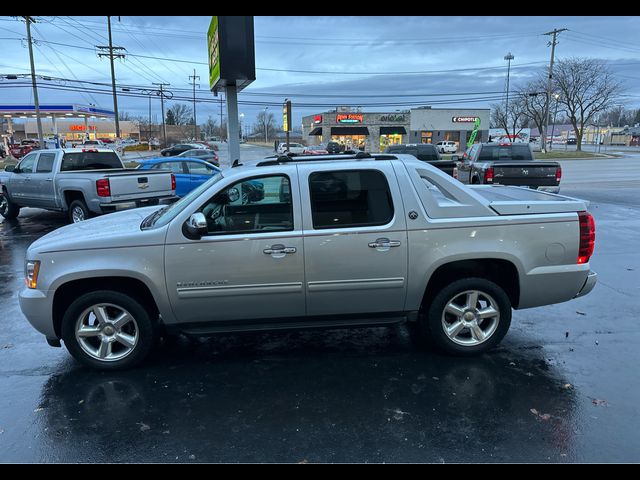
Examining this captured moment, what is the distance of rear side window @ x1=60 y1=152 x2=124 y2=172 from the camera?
11594mm

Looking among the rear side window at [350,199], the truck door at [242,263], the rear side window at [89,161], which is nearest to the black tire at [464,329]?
the rear side window at [350,199]

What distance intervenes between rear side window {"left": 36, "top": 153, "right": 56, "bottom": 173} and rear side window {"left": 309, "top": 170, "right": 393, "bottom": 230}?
10.0 m

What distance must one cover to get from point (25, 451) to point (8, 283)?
4810 millimetres

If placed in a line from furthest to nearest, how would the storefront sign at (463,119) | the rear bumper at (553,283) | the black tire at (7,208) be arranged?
the storefront sign at (463,119) < the black tire at (7,208) < the rear bumper at (553,283)

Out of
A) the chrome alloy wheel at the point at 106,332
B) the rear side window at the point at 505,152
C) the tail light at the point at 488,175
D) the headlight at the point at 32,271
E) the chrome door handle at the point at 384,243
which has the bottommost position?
the chrome alloy wheel at the point at 106,332

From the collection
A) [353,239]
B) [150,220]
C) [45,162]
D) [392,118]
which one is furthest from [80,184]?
[392,118]

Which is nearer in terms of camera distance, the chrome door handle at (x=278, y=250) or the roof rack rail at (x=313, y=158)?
the chrome door handle at (x=278, y=250)

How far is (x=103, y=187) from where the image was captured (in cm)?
1012

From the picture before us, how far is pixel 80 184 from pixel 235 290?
27.0 feet

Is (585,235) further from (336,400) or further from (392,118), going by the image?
(392,118)

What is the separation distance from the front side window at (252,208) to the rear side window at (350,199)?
26cm

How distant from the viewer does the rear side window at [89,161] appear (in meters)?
11.6

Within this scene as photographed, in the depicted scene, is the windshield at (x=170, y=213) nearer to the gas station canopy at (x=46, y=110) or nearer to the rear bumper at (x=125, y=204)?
the rear bumper at (x=125, y=204)
